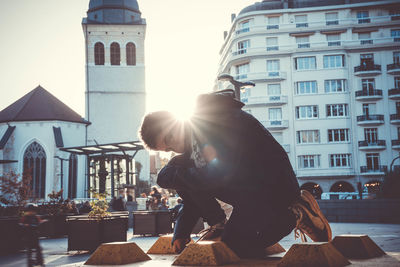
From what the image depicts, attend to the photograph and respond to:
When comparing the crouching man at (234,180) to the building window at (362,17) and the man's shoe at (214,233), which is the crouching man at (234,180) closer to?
the man's shoe at (214,233)

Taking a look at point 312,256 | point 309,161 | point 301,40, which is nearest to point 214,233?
point 312,256

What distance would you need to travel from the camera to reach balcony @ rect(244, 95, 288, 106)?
51406mm

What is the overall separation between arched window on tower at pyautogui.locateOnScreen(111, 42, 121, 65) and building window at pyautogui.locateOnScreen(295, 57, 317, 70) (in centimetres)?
2155

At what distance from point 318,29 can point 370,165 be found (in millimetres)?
15973

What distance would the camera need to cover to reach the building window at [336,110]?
50.8 metres

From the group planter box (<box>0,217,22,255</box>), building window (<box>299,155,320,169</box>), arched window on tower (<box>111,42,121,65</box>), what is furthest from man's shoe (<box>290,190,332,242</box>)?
arched window on tower (<box>111,42,121,65</box>)

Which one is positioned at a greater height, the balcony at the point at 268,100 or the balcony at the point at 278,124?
the balcony at the point at 268,100

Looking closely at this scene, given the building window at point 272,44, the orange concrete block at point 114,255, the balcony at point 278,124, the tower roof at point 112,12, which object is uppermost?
the tower roof at point 112,12

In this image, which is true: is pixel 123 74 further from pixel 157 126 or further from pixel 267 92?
pixel 157 126

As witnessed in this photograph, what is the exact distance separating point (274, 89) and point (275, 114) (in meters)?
2.87

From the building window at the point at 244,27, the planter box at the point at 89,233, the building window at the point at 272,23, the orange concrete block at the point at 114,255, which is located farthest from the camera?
the building window at the point at 244,27

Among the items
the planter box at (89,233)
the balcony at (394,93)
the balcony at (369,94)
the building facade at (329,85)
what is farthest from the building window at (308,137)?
the planter box at (89,233)

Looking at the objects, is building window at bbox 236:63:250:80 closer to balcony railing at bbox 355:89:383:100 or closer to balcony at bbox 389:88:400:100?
balcony railing at bbox 355:89:383:100

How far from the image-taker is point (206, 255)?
225 centimetres
